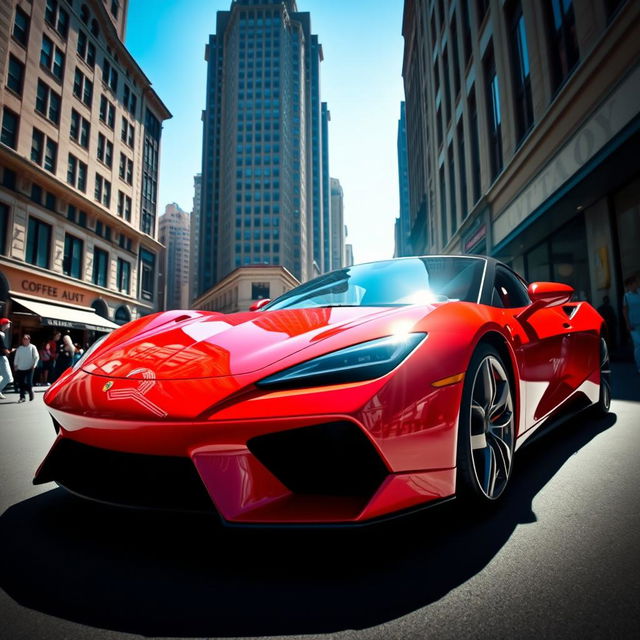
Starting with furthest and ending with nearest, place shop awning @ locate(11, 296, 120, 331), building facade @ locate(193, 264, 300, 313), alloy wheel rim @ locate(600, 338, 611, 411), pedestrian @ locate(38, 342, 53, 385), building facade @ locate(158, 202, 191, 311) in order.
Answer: building facade @ locate(158, 202, 191, 311) → building facade @ locate(193, 264, 300, 313) → shop awning @ locate(11, 296, 120, 331) → pedestrian @ locate(38, 342, 53, 385) → alloy wheel rim @ locate(600, 338, 611, 411)

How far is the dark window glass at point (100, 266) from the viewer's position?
80.3ft

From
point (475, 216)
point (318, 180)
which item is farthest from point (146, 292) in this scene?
point (318, 180)

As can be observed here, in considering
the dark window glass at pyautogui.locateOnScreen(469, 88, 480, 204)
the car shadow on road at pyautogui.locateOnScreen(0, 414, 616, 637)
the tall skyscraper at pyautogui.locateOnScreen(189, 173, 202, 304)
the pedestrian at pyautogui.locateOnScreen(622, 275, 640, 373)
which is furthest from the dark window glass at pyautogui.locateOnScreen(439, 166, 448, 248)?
the tall skyscraper at pyautogui.locateOnScreen(189, 173, 202, 304)

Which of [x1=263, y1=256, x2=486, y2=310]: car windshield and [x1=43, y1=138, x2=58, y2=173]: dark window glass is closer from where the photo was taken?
[x1=263, y1=256, x2=486, y2=310]: car windshield

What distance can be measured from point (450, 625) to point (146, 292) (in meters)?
32.8

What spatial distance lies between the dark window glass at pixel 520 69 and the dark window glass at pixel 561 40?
1234 millimetres

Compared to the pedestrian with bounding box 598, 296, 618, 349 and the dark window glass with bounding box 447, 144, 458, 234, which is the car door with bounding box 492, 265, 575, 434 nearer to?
the pedestrian with bounding box 598, 296, 618, 349

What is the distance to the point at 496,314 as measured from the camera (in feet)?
6.44

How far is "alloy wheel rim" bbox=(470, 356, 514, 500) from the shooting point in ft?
5.37

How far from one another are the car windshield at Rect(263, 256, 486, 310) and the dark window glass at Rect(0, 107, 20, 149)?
2138cm

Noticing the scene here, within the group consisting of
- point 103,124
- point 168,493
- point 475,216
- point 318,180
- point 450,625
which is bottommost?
point 450,625

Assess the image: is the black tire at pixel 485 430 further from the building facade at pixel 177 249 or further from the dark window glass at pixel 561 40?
the building facade at pixel 177 249

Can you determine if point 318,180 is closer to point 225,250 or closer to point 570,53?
point 225,250

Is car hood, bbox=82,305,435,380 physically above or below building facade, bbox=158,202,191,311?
below
